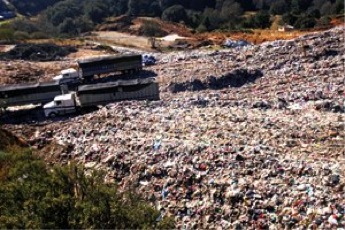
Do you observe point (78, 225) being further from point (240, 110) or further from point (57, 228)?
point (240, 110)

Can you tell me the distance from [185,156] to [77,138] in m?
7.37

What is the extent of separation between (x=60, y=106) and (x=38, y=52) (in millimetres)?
19320

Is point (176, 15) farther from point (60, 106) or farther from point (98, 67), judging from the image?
point (60, 106)

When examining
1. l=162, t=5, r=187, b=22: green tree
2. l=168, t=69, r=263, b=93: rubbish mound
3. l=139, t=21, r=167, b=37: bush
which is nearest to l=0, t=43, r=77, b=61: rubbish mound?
l=139, t=21, r=167, b=37: bush

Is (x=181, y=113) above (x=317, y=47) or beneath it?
beneath

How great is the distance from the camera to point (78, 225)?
44.4 ft

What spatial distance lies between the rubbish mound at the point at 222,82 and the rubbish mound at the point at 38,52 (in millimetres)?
17506

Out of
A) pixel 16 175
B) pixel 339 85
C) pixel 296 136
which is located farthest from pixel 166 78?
pixel 16 175

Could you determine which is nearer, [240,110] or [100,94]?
[240,110]

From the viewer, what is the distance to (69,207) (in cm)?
1380

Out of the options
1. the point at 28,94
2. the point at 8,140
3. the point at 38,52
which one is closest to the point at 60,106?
the point at 28,94

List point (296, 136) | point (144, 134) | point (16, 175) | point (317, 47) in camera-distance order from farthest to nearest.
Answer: point (317, 47) < point (144, 134) < point (296, 136) < point (16, 175)

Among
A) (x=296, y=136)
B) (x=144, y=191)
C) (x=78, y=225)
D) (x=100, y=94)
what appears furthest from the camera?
(x=100, y=94)

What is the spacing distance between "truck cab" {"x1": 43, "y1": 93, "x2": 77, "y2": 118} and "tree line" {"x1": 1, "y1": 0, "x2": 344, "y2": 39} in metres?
39.3
